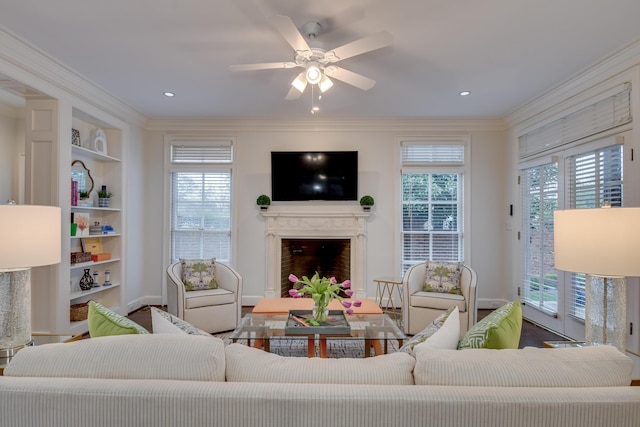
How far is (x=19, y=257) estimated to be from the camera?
165 centimetres

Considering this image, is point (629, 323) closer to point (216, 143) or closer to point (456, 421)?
point (456, 421)

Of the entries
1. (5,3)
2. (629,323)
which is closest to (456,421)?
(629,323)

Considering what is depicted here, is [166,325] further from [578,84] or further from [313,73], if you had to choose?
[578,84]

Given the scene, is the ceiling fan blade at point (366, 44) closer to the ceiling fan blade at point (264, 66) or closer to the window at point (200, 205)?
the ceiling fan blade at point (264, 66)

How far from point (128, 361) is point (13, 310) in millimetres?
969

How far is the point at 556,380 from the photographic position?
1159 millimetres

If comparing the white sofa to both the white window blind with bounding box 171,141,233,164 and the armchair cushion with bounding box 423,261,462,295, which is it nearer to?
the armchair cushion with bounding box 423,261,462,295

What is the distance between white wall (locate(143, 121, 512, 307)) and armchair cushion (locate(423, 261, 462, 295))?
956mm

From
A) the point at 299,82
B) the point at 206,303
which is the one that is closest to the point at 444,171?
the point at 299,82

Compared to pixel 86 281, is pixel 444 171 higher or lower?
higher

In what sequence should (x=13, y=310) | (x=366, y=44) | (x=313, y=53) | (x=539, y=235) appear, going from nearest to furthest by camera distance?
(x=13, y=310), (x=366, y=44), (x=313, y=53), (x=539, y=235)

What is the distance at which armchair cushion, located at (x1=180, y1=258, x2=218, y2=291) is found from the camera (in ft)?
13.1

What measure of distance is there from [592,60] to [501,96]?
0.99 metres

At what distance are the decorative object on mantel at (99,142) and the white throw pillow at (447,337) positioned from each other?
168 inches
